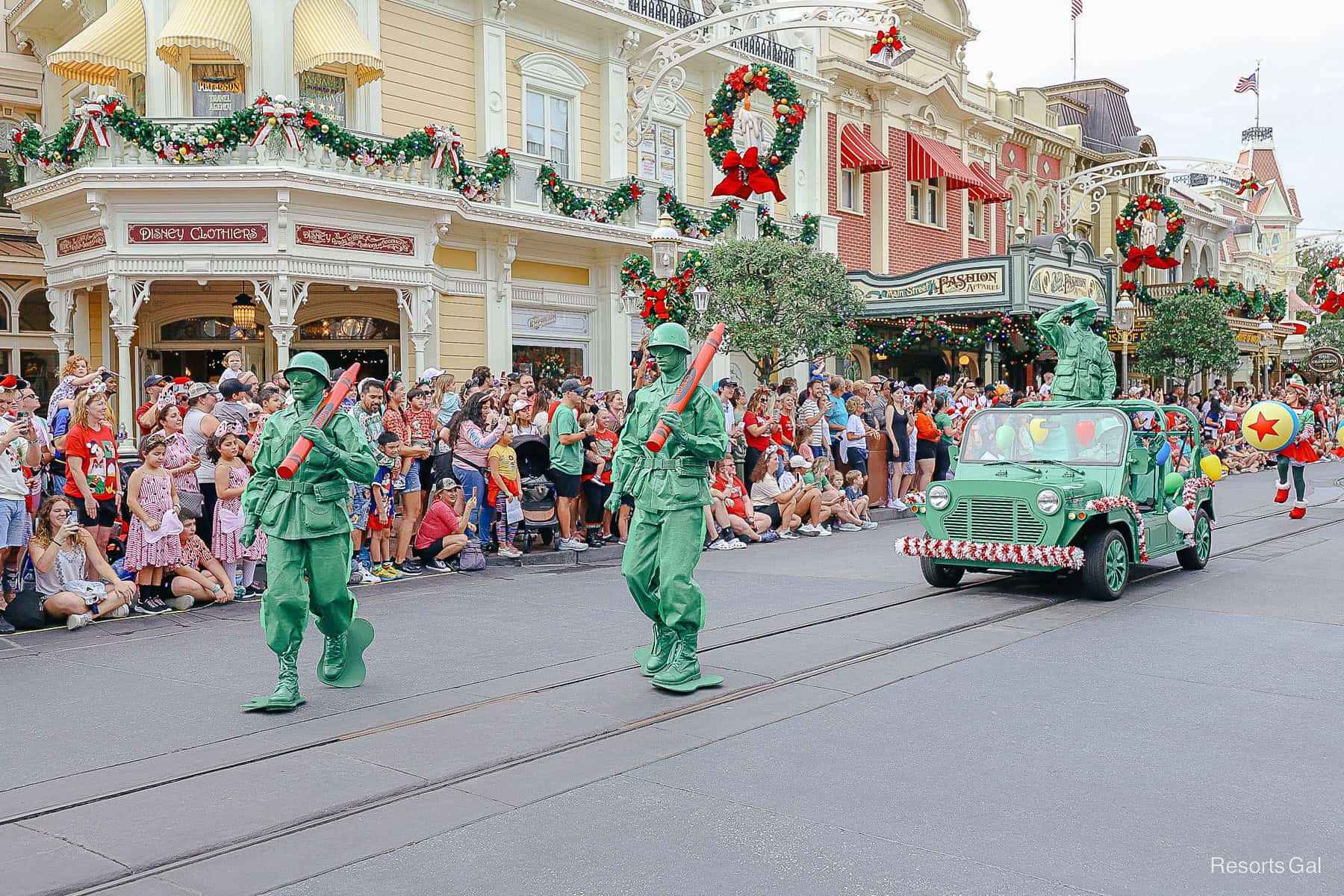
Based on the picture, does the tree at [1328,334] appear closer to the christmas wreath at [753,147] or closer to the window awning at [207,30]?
the christmas wreath at [753,147]

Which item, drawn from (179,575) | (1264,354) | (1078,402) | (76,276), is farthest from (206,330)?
(1264,354)

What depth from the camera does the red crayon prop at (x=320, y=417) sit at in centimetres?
601

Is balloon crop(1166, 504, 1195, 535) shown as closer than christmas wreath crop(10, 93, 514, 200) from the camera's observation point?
Yes

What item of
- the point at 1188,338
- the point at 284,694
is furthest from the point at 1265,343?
the point at 284,694

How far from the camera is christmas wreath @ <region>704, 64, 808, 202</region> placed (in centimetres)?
1934

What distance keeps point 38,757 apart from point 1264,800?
5444mm

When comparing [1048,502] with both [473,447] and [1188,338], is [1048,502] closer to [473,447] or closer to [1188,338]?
[473,447]

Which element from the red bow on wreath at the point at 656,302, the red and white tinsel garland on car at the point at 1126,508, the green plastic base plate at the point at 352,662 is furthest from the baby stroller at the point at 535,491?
the red and white tinsel garland on car at the point at 1126,508

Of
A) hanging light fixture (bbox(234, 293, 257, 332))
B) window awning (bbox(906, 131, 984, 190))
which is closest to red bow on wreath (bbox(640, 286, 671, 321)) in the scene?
hanging light fixture (bbox(234, 293, 257, 332))

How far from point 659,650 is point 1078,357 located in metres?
6.60

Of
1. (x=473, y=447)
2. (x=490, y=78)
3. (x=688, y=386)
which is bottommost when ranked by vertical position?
(x=473, y=447)

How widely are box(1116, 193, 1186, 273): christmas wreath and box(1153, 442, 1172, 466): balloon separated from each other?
22.1m

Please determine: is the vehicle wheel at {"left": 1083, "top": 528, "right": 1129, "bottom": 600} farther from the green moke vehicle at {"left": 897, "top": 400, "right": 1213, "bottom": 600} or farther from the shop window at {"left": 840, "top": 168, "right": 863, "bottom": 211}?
the shop window at {"left": 840, "top": 168, "right": 863, "bottom": 211}

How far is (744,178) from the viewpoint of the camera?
1945 centimetres
